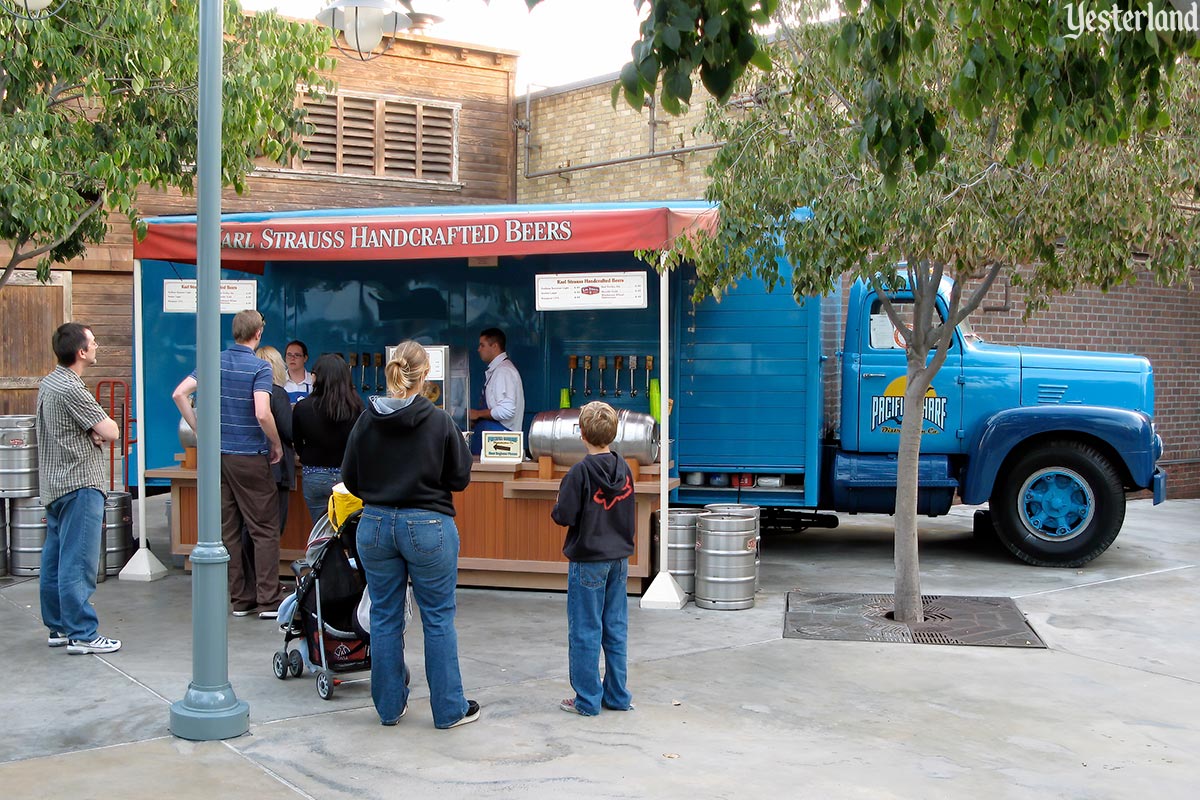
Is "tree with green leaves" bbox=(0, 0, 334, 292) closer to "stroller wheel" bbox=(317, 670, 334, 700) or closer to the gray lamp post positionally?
the gray lamp post

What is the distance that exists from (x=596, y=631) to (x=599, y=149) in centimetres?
1255

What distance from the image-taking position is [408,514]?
5.42m

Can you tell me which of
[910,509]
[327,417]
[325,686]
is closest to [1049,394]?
[910,509]

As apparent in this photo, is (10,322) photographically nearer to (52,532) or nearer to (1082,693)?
(52,532)

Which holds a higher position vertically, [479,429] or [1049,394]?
[1049,394]

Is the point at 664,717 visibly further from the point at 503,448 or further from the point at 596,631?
the point at 503,448

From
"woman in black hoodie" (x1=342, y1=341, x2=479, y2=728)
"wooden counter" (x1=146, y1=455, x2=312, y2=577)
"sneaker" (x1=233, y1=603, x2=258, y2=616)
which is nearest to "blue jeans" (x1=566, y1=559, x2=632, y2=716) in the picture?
"woman in black hoodie" (x1=342, y1=341, x2=479, y2=728)

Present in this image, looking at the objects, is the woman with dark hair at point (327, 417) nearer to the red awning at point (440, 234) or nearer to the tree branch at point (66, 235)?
the red awning at point (440, 234)

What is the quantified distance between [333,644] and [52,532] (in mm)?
2143

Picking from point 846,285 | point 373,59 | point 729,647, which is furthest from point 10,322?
point 729,647

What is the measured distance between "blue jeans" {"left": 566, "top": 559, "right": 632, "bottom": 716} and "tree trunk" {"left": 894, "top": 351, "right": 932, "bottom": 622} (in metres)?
2.87

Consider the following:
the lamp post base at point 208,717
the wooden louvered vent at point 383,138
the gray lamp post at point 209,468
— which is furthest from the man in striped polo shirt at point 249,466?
the wooden louvered vent at point 383,138

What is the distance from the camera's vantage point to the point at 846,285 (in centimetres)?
1272

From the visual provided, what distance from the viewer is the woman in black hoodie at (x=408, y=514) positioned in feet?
17.8
